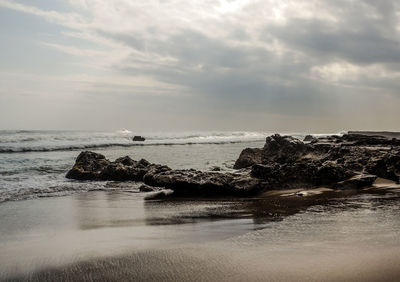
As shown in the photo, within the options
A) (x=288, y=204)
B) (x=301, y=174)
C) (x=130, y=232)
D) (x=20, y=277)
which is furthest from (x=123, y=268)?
(x=301, y=174)

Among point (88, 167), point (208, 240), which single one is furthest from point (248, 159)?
point (208, 240)

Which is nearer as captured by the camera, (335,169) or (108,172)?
(335,169)

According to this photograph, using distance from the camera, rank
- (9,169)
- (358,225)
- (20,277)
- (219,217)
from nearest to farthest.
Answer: (20,277)
(358,225)
(219,217)
(9,169)

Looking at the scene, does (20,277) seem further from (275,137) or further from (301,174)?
(275,137)

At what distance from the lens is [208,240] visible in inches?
208

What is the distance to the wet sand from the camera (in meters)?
4.04

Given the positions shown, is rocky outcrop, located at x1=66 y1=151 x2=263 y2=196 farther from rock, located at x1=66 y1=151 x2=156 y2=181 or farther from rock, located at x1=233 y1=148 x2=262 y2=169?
rock, located at x1=233 y1=148 x2=262 y2=169

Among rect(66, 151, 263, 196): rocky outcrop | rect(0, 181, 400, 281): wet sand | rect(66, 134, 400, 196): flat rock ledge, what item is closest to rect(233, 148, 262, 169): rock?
rect(66, 134, 400, 196): flat rock ledge

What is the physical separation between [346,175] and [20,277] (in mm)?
9217

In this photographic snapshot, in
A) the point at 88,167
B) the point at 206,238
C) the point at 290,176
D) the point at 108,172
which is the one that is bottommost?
the point at 206,238

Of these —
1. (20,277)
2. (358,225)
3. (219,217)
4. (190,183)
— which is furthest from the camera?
(190,183)

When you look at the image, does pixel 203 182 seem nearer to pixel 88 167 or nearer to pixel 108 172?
pixel 108 172

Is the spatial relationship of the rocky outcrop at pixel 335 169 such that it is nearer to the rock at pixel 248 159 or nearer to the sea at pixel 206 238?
the sea at pixel 206 238

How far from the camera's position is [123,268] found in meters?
4.22
